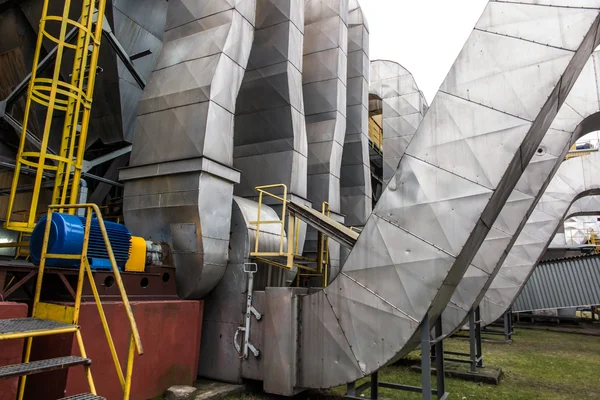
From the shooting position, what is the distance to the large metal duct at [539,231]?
15.2m

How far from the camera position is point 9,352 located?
4172mm

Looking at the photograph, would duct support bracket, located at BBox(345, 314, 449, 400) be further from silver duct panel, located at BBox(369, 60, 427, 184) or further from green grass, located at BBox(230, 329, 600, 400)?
silver duct panel, located at BBox(369, 60, 427, 184)

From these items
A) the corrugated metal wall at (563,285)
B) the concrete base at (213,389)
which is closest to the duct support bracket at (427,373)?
the concrete base at (213,389)

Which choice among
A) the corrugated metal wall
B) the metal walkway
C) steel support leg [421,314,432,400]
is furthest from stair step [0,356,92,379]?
the corrugated metal wall

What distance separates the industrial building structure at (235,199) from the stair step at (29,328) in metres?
0.03

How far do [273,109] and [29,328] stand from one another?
30.3 feet

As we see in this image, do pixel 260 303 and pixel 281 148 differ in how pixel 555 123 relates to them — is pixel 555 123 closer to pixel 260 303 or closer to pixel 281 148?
pixel 281 148

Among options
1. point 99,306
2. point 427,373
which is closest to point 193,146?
point 99,306

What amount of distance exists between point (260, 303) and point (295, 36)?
836cm

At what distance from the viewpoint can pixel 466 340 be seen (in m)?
15.0

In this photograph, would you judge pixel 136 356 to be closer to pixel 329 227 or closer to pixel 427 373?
pixel 329 227

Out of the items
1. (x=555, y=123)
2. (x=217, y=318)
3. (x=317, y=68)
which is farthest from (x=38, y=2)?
(x=555, y=123)

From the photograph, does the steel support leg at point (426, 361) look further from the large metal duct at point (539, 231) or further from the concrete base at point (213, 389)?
the large metal duct at point (539, 231)

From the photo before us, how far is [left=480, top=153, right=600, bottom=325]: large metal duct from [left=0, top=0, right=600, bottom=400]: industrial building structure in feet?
16.3
